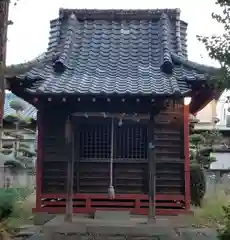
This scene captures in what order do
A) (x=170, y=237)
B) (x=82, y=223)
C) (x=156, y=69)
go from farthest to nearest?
(x=156, y=69) < (x=82, y=223) < (x=170, y=237)

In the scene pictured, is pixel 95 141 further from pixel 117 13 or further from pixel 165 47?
pixel 117 13

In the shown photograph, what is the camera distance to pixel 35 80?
1099 centimetres

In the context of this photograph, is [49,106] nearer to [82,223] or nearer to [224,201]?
[82,223]

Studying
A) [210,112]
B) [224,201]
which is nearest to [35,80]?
[224,201]

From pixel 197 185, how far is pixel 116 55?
4.62 m

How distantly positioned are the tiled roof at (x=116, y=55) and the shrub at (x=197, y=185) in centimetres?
361

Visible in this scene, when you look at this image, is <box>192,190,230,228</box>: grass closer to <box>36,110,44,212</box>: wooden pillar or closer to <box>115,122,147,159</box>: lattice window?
<box>115,122,147,159</box>: lattice window

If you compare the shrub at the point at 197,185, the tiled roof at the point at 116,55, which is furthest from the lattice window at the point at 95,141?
the shrub at the point at 197,185

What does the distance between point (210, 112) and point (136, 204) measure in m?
22.5

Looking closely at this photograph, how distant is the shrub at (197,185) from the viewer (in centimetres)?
1341

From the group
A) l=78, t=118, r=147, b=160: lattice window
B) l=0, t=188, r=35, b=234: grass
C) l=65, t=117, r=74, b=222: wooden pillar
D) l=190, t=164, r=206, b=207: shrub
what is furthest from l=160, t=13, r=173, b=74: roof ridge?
l=0, t=188, r=35, b=234: grass

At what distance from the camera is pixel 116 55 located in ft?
40.3

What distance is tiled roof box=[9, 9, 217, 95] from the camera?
10.5 m

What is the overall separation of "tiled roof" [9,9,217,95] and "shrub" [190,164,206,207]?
3.61 metres
